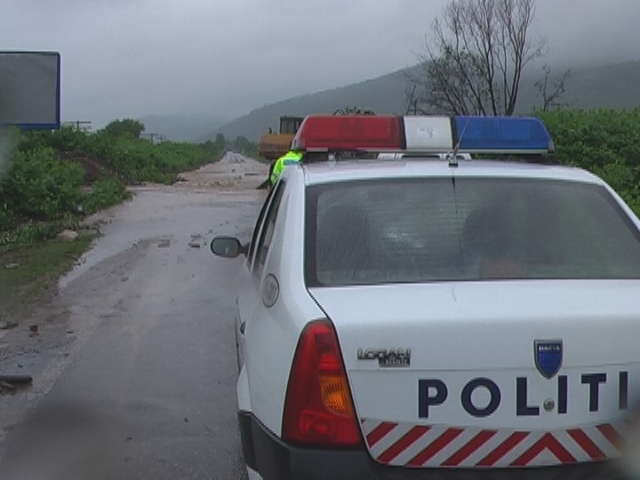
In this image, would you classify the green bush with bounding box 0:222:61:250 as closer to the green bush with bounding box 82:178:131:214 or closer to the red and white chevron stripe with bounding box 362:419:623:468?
the green bush with bounding box 82:178:131:214

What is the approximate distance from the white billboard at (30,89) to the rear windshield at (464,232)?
13.0 ft

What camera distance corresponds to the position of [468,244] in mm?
3363

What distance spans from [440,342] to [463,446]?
333mm

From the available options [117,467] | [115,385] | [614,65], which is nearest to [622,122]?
[115,385]

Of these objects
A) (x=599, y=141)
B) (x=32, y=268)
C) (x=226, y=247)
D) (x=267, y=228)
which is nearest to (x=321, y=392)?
(x=267, y=228)

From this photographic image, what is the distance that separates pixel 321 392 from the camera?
2842mm

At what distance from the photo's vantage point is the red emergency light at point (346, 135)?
4.75 m

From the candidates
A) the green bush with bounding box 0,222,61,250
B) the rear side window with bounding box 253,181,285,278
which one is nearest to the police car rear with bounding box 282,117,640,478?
the rear side window with bounding box 253,181,285,278

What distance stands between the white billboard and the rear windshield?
3.97 meters

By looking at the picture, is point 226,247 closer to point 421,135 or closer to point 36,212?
point 421,135

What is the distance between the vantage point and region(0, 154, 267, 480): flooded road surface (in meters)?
5.12

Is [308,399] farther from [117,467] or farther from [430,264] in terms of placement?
[117,467]

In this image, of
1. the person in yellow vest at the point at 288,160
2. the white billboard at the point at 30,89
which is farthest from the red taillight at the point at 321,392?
the white billboard at the point at 30,89

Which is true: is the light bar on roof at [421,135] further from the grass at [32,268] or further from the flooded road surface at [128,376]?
the grass at [32,268]
